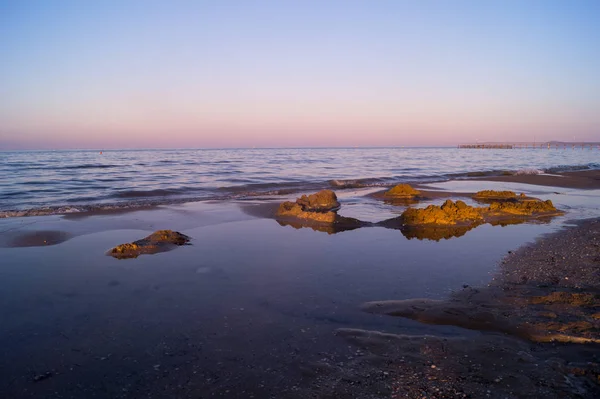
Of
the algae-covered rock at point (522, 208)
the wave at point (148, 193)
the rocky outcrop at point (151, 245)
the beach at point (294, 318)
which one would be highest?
the algae-covered rock at point (522, 208)

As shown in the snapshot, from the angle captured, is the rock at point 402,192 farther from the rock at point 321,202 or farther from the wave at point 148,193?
the wave at point 148,193

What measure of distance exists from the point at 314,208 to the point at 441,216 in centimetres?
402

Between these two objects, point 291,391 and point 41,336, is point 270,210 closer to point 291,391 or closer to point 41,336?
point 41,336

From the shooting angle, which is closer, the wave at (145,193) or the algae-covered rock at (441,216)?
the algae-covered rock at (441,216)

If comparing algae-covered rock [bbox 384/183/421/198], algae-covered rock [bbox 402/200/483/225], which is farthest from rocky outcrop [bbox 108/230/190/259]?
algae-covered rock [bbox 384/183/421/198]

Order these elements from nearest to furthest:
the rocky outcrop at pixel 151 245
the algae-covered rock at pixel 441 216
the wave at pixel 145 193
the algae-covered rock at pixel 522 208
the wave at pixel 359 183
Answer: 1. the rocky outcrop at pixel 151 245
2. the algae-covered rock at pixel 441 216
3. the algae-covered rock at pixel 522 208
4. the wave at pixel 145 193
5. the wave at pixel 359 183

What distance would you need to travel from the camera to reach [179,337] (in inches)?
163

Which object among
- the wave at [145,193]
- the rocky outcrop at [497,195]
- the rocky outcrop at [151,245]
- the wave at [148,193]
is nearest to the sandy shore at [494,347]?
the rocky outcrop at [151,245]

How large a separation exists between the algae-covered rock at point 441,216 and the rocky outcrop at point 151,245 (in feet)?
18.5

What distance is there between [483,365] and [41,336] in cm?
445

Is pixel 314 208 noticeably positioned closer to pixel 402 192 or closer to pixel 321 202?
pixel 321 202

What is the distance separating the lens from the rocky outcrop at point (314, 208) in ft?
35.8

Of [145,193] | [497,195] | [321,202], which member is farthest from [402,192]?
[145,193]

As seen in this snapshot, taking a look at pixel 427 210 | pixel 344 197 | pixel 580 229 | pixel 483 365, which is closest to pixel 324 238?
pixel 427 210
